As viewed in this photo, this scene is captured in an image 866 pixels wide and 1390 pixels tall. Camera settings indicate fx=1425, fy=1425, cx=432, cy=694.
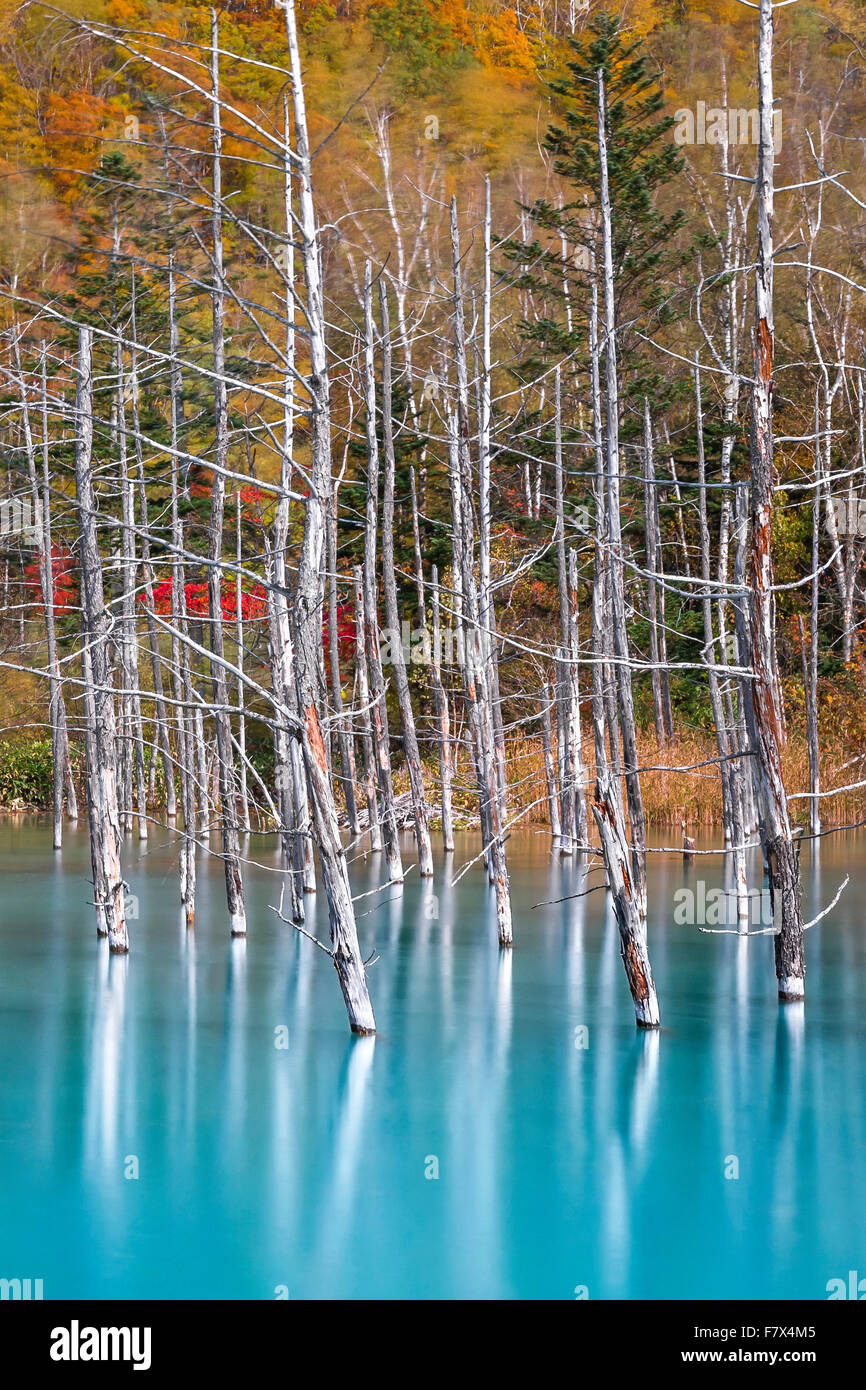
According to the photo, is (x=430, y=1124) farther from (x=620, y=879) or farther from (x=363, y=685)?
(x=363, y=685)

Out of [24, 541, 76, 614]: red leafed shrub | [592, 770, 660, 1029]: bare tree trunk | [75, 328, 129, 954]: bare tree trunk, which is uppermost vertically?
[24, 541, 76, 614]: red leafed shrub

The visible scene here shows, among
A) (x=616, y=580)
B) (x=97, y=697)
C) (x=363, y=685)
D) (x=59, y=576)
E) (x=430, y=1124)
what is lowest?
(x=430, y=1124)

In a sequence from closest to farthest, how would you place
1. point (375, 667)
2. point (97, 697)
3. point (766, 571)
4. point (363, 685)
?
point (766, 571) → point (97, 697) → point (375, 667) → point (363, 685)

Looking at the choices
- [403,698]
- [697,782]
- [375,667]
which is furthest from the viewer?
[697,782]

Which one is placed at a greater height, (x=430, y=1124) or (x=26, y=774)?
(x=26, y=774)

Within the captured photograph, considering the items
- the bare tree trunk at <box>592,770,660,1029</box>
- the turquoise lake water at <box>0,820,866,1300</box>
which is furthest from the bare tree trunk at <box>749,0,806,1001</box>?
the turquoise lake water at <box>0,820,866,1300</box>

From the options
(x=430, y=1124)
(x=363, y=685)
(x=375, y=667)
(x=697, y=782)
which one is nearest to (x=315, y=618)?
(x=430, y=1124)

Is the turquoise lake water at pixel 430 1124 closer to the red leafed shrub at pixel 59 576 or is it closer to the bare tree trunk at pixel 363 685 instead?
the bare tree trunk at pixel 363 685

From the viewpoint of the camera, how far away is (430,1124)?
31.0 ft

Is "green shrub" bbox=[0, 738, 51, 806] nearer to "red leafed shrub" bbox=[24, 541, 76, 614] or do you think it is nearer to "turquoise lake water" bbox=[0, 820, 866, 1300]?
"red leafed shrub" bbox=[24, 541, 76, 614]

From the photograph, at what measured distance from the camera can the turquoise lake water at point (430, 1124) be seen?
7227 millimetres

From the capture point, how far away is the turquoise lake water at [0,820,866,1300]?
7.23 metres

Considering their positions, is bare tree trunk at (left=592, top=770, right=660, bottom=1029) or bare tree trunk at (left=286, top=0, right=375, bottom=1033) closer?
bare tree trunk at (left=286, top=0, right=375, bottom=1033)

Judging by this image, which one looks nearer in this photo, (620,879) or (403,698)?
(620,879)
